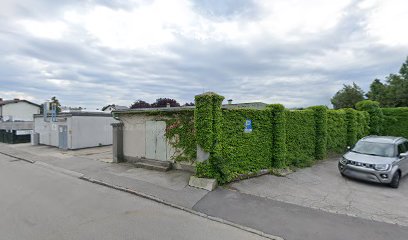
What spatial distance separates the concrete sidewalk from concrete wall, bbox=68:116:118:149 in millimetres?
9216

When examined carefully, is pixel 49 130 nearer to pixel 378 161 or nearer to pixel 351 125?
pixel 378 161

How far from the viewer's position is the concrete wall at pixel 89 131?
17828 mm

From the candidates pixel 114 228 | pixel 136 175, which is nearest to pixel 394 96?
pixel 136 175

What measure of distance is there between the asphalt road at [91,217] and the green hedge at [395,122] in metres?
Result: 19.3

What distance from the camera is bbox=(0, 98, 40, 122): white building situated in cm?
4278

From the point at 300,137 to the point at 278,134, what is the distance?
2.20 m

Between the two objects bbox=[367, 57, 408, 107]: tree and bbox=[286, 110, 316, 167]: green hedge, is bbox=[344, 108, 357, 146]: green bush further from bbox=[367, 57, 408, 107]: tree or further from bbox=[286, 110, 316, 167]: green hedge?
bbox=[367, 57, 408, 107]: tree

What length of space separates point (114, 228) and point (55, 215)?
1.75 metres

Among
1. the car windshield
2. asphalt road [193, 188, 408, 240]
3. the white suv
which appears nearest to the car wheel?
the white suv

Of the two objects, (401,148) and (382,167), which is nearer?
(382,167)

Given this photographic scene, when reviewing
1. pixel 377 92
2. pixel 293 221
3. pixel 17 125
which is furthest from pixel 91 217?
pixel 377 92

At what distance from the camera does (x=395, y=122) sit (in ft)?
61.2

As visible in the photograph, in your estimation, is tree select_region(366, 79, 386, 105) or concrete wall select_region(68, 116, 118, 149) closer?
concrete wall select_region(68, 116, 118, 149)

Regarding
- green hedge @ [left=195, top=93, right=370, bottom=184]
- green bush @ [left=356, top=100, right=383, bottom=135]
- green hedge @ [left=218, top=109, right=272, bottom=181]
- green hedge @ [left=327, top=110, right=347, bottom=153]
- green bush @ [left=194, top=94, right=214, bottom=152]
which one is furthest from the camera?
green bush @ [left=356, top=100, right=383, bottom=135]
